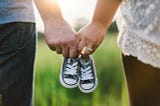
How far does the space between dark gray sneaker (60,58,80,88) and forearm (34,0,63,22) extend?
0.46 feet

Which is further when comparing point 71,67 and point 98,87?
point 98,87

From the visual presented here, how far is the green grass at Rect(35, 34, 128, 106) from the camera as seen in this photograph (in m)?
2.89

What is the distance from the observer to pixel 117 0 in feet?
4.21

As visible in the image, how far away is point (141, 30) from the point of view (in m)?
1.15

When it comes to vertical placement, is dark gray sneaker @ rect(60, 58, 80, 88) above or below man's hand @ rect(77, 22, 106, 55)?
below

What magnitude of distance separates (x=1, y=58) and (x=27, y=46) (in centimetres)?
9

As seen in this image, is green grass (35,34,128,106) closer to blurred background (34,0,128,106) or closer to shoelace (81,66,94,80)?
blurred background (34,0,128,106)

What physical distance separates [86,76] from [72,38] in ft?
0.42

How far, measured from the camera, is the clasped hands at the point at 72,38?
1.38 meters

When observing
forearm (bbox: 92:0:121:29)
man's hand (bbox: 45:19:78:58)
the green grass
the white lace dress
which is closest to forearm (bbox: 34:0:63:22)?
man's hand (bbox: 45:19:78:58)

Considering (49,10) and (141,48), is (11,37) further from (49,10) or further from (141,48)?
(141,48)

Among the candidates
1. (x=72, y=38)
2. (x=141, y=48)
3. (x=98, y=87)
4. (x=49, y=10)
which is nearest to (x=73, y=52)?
(x=72, y=38)

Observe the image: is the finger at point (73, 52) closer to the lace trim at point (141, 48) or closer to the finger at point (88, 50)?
the finger at point (88, 50)

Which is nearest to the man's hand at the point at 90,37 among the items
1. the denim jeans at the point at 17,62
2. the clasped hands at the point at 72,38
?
the clasped hands at the point at 72,38
